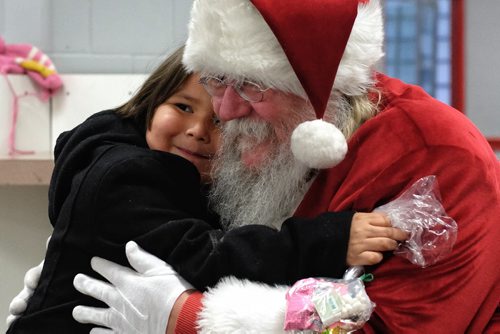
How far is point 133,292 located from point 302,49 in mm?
504

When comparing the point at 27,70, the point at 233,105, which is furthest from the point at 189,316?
the point at 27,70

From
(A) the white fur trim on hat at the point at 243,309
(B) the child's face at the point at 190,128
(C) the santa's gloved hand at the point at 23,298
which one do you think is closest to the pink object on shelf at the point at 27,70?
(C) the santa's gloved hand at the point at 23,298

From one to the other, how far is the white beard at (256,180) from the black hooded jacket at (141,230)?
0.20ft

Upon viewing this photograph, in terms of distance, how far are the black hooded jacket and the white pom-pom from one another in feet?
0.30

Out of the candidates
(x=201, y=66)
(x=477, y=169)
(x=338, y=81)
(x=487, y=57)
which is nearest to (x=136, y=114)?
(x=201, y=66)

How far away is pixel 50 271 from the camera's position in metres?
1.35

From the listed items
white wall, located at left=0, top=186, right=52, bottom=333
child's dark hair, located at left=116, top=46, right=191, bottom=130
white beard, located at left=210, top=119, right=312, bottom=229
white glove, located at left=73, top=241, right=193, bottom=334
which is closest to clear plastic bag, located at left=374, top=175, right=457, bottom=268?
white beard, located at left=210, top=119, right=312, bottom=229

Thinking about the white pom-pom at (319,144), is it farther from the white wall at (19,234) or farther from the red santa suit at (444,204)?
the white wall at (19,234)

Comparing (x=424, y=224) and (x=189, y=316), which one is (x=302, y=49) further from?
(x=189, y=316)

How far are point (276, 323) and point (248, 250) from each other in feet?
0.43

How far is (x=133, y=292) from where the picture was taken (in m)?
1.24

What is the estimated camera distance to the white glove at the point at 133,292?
120 centimetres

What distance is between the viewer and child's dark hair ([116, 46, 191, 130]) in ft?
4.83

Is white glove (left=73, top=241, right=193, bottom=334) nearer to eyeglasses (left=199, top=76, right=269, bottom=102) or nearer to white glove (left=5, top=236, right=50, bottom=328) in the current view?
white glove (left=5, top=236, right=50, bottom=328)
